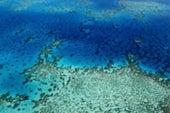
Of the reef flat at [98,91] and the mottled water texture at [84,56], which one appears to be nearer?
the reef flat at [98,91]

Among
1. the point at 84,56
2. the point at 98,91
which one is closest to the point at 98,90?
the point at 98,91

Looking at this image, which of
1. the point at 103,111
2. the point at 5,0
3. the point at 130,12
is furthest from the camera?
the point at 5,0

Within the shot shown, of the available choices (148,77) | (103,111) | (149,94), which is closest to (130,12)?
(148,77)

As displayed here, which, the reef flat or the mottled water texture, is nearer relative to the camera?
the reef flat

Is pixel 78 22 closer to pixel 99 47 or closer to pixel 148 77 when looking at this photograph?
pixel 99 47

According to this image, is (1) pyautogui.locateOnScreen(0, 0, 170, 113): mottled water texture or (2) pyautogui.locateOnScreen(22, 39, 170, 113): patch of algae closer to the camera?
(2) pyautogui.locateOnScreen(22, 39, 170, 113): patch of algae

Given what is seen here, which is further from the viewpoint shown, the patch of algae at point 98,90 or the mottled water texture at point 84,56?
the mottled water texture at point 84,56
